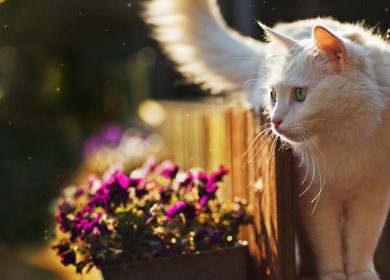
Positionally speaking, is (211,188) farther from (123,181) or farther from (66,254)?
(66,254)

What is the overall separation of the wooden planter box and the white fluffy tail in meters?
0.66

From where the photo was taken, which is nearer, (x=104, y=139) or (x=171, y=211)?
(x=171, y=211)

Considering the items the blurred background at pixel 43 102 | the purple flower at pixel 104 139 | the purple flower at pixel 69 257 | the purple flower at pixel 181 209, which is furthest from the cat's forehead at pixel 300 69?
the purple flower at pixel 104 139

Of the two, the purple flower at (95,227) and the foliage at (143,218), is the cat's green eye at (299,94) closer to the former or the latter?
the foliage at (143,218)

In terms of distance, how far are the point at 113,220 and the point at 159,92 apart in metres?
4.28

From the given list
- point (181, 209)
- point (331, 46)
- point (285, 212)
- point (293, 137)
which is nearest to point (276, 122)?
point (293, 137)

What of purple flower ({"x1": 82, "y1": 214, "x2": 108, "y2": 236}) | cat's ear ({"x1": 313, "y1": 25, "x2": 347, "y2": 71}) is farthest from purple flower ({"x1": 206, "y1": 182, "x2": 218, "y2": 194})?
cat's ear ({"x1": 313, "y1": 25, "x2": 347, "y2": 71})

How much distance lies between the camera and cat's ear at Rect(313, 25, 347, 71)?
1.57m

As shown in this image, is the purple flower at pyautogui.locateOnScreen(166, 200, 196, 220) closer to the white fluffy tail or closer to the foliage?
the foliage

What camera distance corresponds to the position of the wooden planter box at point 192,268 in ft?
6.40

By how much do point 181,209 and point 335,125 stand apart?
0.63 meters

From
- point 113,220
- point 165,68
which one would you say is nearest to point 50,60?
point 165,68

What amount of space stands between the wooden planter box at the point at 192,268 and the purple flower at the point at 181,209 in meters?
0.14

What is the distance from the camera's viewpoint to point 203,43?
2414mm
